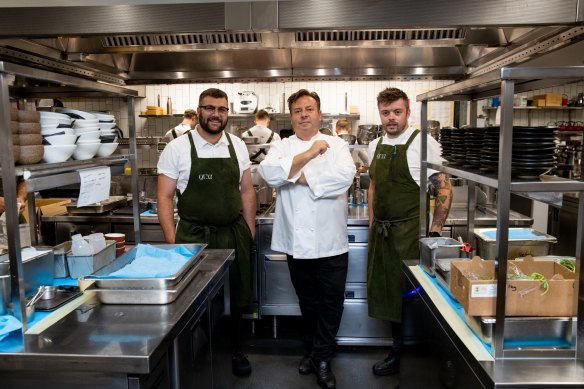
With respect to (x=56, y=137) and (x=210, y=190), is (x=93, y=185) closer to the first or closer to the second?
(x=56, y=137)

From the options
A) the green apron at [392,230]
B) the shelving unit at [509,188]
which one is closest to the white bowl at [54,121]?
the shelving unit at [509,188]

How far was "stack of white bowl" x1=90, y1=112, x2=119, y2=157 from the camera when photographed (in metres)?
2.02

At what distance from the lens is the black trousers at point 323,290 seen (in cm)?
303

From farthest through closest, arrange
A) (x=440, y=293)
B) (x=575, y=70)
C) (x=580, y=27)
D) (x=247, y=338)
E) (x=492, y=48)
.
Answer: (x=247, y=338) → (x=492, y=48) → (x=580, y=27) → (x=440, y=293) → (x=575, y=70)

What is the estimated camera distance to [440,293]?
2.04 meters

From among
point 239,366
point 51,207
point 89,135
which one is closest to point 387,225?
point 239,366

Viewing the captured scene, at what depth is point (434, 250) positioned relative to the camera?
2.24 m

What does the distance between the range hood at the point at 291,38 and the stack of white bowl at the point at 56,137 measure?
1.35 metres

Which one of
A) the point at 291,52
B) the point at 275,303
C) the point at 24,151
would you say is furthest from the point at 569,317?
the point at 291,52

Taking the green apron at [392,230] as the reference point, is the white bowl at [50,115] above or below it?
above

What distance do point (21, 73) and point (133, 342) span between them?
2.81 feet

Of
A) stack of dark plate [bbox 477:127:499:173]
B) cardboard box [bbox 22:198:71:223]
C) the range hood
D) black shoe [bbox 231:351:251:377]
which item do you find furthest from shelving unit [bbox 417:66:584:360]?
cardboard box [bbox 22:198:71:223]

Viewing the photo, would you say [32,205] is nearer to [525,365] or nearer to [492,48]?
[525,365]

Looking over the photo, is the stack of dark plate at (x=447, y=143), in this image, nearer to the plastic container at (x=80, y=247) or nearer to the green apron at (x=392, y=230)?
the green apron at (x=392, y=230)
